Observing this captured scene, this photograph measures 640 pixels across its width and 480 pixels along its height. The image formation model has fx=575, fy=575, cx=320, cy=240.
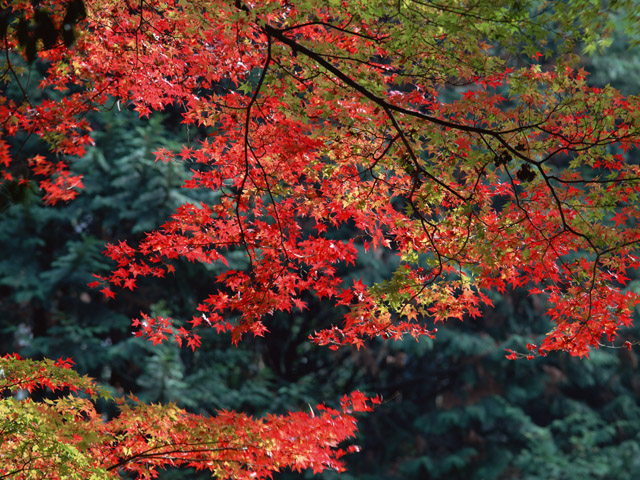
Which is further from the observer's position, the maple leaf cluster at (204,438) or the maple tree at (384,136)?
the maple leaf cluster at (204,438)

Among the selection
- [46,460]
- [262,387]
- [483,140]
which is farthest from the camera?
[262,387]

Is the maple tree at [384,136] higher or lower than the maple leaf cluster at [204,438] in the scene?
higher

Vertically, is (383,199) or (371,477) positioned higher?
(383,199)

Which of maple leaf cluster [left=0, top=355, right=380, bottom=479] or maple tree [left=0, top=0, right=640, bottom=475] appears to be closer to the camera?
maple tree [left=0, top=0, right=640, bottom=475]

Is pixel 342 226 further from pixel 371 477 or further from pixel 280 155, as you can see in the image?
pixel 280 155

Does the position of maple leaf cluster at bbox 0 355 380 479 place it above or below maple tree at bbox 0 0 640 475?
below

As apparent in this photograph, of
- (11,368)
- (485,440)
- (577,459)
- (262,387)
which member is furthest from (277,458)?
(577,459)

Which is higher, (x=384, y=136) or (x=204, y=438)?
(x=384, y=136)

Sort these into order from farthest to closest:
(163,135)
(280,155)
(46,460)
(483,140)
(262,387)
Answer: (163,135), (262,387), (280,155), (483,140), (46,460)

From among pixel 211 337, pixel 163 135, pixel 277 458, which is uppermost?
pixel 163 135

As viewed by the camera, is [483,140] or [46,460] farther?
[483,140]

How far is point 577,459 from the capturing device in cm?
932

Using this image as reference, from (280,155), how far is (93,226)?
6.62 meters

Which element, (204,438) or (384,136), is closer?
(384,136)
